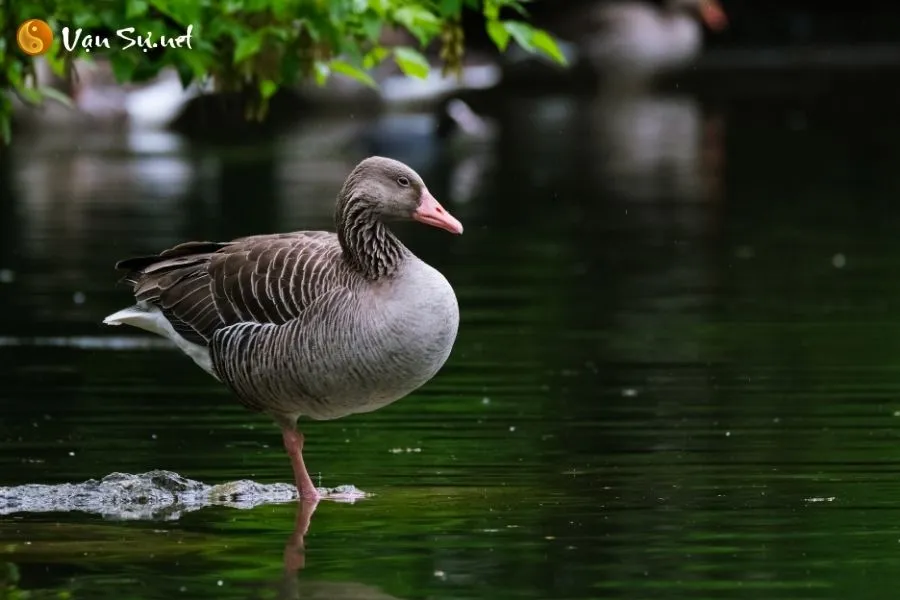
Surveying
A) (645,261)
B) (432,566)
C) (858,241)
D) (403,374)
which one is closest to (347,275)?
(403,374)

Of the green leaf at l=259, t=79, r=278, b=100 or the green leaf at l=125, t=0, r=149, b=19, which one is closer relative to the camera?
the green leaf at l=125, t=0, r=149, b=19

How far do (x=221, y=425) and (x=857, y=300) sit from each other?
250 inches

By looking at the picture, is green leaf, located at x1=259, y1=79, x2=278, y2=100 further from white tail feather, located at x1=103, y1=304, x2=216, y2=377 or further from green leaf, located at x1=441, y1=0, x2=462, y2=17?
white tail feather, located at x1=103, y1=304, x2=216, y2=377

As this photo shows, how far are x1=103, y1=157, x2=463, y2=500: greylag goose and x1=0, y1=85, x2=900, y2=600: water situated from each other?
508 mm

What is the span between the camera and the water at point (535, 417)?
26.2 feet

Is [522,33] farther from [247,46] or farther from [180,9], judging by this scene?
[180,9]

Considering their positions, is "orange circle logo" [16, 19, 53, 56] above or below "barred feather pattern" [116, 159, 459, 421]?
above

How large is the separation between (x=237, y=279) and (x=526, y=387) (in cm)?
294

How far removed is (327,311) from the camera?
31.6 ft

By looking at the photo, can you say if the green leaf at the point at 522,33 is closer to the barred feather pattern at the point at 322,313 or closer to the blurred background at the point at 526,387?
the barred feather pattern at the point at 322,313

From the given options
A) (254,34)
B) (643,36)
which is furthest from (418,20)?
(643,36)

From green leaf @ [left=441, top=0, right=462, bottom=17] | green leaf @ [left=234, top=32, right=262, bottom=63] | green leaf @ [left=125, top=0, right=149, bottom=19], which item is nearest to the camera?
green leaf @ [left=125, top=0, right=149, bottom=19]

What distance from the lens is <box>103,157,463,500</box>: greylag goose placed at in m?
9.42

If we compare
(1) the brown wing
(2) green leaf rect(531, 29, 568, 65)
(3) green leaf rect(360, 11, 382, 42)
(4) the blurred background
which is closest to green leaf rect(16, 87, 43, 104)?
(1) the brown wing
